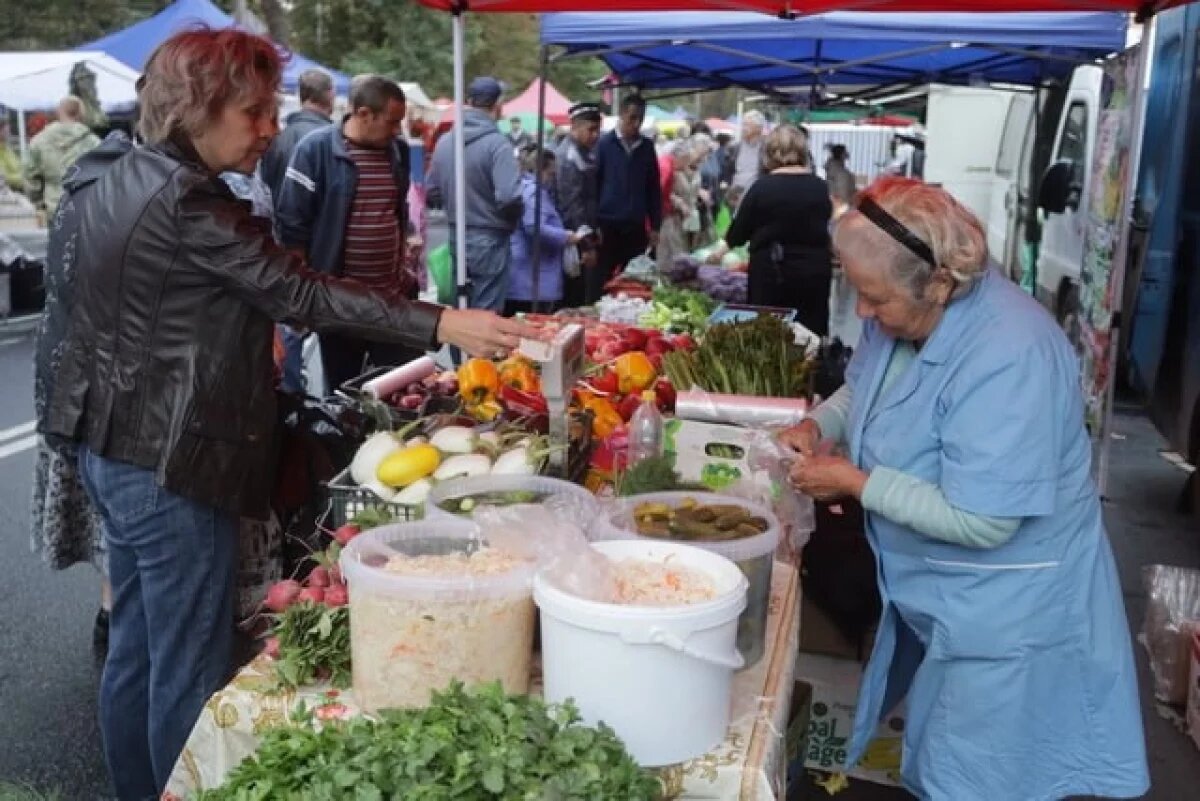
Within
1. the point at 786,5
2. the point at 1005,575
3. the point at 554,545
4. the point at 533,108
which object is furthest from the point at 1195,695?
the point at 533,108

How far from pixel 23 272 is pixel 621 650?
36.3 feet

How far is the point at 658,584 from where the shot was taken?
189 cm

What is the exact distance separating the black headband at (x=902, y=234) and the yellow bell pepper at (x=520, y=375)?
145 cm

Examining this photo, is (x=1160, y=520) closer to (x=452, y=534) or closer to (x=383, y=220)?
(x=383, y=220)

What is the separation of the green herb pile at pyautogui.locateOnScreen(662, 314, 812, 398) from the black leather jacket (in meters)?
1.58

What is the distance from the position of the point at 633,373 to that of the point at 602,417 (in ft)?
1.76

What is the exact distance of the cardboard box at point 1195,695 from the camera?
3.77 meters

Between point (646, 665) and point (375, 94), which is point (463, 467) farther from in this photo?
point (375, 94)

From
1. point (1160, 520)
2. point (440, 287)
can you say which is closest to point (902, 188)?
point (1160, 520)

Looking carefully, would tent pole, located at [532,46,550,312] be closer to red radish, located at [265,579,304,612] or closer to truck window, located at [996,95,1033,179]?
red radish, located at [265,579,304,612]

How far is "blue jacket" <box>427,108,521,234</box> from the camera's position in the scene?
23.7 feet

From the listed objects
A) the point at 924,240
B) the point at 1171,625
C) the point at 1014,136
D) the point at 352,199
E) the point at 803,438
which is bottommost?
the point at 1171,625

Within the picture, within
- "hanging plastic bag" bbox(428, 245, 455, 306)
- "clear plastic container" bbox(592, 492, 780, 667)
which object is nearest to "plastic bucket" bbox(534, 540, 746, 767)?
"clear plastic container" bbox(592, 492, 780, 667)

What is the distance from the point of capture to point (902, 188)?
2.27m
